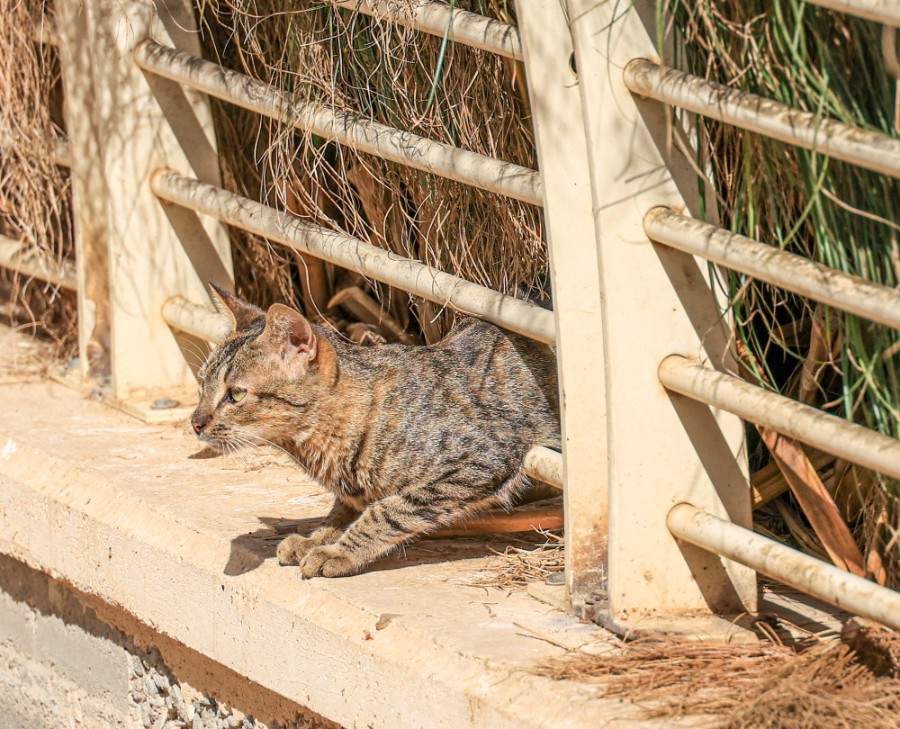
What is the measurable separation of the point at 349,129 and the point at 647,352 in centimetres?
91

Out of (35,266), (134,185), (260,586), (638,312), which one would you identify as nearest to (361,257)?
(260,586)

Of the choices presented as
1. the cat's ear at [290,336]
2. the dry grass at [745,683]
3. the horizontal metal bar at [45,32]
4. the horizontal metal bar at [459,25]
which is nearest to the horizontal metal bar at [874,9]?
the horizontal metal bar at [459,25]

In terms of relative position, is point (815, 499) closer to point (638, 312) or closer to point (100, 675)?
point (638, 312)

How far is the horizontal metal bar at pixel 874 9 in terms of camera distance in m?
1.79

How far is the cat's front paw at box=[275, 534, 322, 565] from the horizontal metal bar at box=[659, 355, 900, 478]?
95 cm

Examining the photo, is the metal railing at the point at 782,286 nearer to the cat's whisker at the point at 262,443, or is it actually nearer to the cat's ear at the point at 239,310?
the cat's whisker at the point at 262,443

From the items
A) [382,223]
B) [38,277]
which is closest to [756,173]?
[382,223]

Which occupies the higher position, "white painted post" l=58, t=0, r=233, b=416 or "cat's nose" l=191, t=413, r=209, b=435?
"white painted post" l=58, t=0, r=233, b=416

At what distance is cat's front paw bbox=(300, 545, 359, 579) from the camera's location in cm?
283

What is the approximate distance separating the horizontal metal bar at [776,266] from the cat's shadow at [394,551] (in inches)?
38.7

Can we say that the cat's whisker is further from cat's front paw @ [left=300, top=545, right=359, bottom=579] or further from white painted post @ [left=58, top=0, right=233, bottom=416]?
white painted post @ [left=58, top=0, right=233, bottom=416]

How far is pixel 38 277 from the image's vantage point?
181 inches

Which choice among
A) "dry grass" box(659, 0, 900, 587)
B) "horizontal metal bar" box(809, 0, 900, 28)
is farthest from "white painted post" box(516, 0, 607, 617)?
"horizontal metal bar" box(809, 0, 900, 28)

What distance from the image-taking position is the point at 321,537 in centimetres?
303
